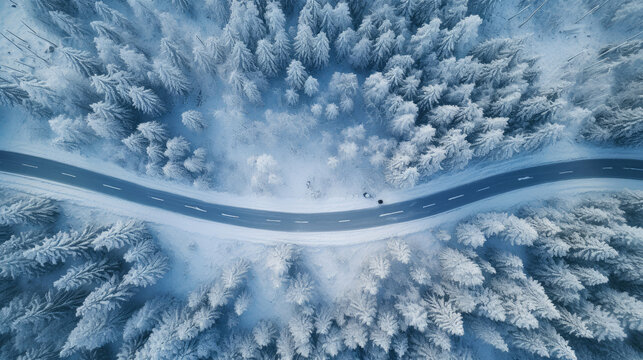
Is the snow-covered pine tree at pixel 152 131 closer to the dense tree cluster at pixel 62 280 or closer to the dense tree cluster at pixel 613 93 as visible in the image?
the dense tree cluster at pixel 62 280

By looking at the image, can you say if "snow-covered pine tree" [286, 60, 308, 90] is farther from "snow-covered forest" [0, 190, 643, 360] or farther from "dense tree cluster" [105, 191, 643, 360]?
"dense tree cluster" [105, 191, 643, 360]

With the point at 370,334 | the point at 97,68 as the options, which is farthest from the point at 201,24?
the point at 370,334

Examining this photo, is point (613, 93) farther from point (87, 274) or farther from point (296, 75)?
point (87, 274)

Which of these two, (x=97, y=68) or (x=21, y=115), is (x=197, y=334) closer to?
→ (x=97, y=68)

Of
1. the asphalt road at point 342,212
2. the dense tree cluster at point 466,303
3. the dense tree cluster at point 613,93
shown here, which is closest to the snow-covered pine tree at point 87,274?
the dense tree cluster at point 466,303

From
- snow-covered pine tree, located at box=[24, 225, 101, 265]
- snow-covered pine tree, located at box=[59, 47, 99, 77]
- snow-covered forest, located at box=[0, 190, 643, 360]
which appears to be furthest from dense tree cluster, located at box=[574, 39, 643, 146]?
snow-covered pine tree, located at box=[24, 225, 101, 265]

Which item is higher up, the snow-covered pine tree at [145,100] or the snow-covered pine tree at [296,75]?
the snow-covered pine tree at [296,75]

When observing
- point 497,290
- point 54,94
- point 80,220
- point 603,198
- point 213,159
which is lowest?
point 80,220
